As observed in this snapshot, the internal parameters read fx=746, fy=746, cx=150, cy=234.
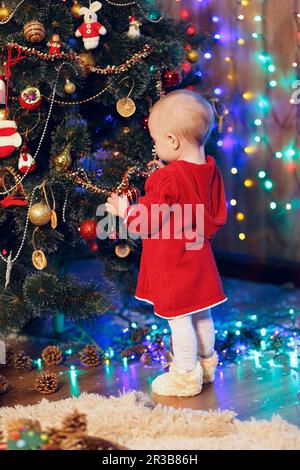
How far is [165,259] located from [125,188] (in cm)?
33

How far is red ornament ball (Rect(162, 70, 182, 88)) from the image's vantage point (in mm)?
2334

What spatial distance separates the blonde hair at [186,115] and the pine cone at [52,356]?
861mm

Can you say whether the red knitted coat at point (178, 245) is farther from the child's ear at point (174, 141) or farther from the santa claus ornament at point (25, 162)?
the santa claus ornament at point (25, 162)

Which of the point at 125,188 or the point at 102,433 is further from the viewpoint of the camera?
the point at 125,188

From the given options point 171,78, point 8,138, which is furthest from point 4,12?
point 171,78

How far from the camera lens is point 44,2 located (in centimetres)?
220

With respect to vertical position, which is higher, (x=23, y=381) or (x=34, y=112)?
(x=34, y=112)

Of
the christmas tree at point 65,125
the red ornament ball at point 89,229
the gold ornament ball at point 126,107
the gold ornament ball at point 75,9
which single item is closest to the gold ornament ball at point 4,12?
the christmas tree at point 65,125

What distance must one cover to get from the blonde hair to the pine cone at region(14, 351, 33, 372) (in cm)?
90

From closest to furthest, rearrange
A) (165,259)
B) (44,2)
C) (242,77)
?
(165,259), (44,2), (242,77)

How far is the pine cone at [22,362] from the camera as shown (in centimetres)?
239
